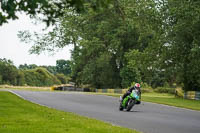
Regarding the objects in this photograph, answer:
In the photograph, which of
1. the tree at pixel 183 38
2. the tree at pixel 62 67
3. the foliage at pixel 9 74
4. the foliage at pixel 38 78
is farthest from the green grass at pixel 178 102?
the tree at pixel 62 67

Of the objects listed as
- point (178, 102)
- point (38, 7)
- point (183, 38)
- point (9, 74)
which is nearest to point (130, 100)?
point (178, 102)

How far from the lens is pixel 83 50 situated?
→ 62688mm

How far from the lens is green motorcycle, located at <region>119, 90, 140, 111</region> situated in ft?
65.8

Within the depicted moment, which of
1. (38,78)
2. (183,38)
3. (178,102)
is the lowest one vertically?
(178,102)

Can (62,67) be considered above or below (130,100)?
above

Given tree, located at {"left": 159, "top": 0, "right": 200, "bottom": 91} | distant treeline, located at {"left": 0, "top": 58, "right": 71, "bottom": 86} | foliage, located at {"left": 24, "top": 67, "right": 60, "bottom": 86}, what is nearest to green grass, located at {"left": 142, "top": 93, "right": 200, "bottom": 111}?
tree, located at {"left": 159, "top": 0, "right": 200, "bottom": 91}

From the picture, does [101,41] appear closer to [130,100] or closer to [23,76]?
[23,76]

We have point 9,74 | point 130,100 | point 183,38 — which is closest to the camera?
point 130,100

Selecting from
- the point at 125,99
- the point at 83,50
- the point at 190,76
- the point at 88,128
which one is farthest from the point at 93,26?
the point at 88,128

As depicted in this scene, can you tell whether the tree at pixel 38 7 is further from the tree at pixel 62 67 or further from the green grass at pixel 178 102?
the tree at pixel 62 67

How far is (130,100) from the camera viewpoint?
66.8 ft

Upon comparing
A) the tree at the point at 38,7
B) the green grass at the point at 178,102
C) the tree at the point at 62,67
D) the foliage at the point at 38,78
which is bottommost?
the green grass at the point at 178,102

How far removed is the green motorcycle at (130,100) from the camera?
65.8ft

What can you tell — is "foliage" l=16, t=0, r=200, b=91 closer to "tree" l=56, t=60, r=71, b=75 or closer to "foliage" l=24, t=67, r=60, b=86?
A: "foliage" l=24, t=67, r=60, b=86
